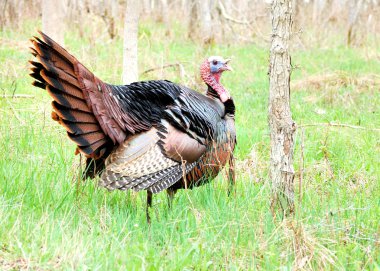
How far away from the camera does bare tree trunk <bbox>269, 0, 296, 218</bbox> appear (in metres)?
4.34

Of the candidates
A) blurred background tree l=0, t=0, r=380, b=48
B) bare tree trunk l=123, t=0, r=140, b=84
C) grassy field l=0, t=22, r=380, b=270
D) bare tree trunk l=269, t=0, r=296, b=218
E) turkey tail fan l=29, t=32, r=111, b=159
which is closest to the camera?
grassy field l=0, t=22, r=380, b=270

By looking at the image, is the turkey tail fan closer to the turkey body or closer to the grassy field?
the turkey body

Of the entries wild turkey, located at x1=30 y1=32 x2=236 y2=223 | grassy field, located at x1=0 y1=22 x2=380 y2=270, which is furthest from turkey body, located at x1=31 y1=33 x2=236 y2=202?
Result: grassy field, located at x1=0 y1=22 x2=380 y2=270

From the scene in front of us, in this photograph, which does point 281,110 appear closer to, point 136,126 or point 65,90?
point 136,126

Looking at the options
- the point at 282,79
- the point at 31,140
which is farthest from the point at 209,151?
the point at 31,140

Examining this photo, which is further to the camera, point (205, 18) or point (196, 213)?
point (205, 18)

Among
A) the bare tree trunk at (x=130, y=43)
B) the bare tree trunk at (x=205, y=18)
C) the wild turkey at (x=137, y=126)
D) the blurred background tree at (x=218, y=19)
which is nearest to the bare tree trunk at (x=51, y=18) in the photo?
the bare tree trunk at (x=130, y=43)

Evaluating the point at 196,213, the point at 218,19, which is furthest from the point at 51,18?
the point at 218,19

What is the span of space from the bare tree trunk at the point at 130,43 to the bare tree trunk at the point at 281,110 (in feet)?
11.5

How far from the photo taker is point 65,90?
4.12 meters

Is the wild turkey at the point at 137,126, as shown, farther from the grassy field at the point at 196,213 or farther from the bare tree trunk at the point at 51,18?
the bare tree trunk at the point at 51,18

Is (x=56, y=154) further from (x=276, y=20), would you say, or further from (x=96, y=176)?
(x=276, y=20)

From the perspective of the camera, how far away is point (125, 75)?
25.3 feet

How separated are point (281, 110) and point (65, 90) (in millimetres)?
1466
